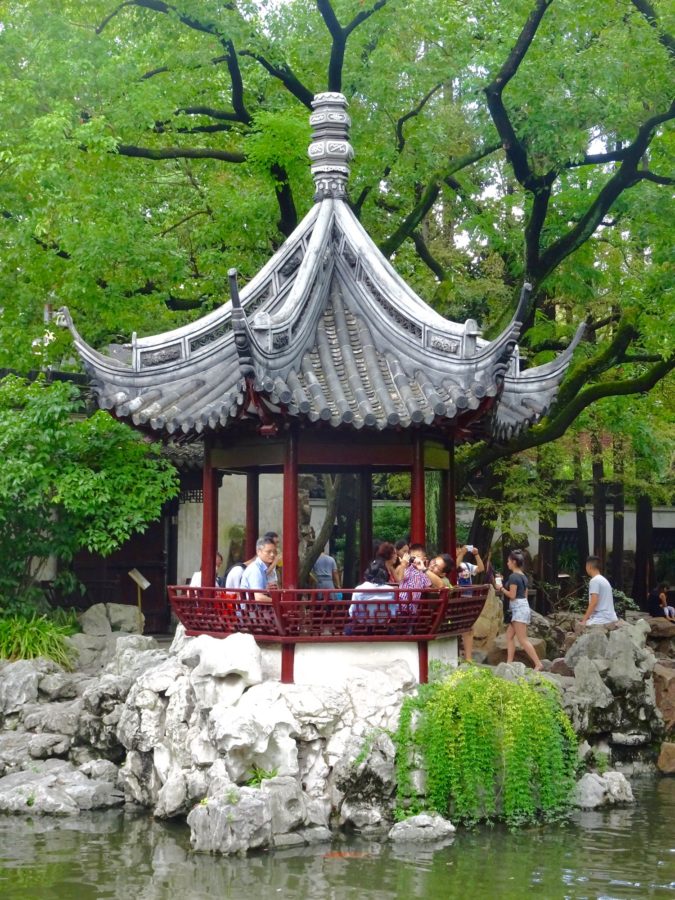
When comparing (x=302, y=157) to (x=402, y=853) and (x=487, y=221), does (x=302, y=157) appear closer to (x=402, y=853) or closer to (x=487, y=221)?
(x=487, y=221)

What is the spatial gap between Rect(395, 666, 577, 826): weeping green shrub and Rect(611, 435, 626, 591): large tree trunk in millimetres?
13313

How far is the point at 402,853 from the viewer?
→ 398 inches

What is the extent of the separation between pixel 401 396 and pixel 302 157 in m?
5.71

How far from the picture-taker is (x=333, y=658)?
11672mm

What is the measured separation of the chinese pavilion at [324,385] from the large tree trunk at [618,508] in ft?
37.2

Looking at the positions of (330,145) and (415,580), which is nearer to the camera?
(415,580)

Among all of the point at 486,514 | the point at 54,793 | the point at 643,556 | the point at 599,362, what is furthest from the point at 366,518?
the point at 643,556

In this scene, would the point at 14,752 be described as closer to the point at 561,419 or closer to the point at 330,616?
the point at 330,616

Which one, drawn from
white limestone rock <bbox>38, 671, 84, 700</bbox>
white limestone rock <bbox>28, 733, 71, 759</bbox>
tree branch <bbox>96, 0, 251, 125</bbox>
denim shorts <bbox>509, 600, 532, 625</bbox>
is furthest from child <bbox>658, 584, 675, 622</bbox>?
white limestone rock <bbox>28, 733, 71, 759</bbox>

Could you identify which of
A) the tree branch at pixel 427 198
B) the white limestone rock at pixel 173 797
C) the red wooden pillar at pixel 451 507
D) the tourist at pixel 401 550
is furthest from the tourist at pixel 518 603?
the tree branch at pixel 427 198

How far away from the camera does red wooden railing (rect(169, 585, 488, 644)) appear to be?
11.4 metres

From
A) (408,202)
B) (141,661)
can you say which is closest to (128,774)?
(141,661)

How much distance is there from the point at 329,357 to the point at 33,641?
21.9ft

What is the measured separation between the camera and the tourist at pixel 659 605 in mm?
25828
